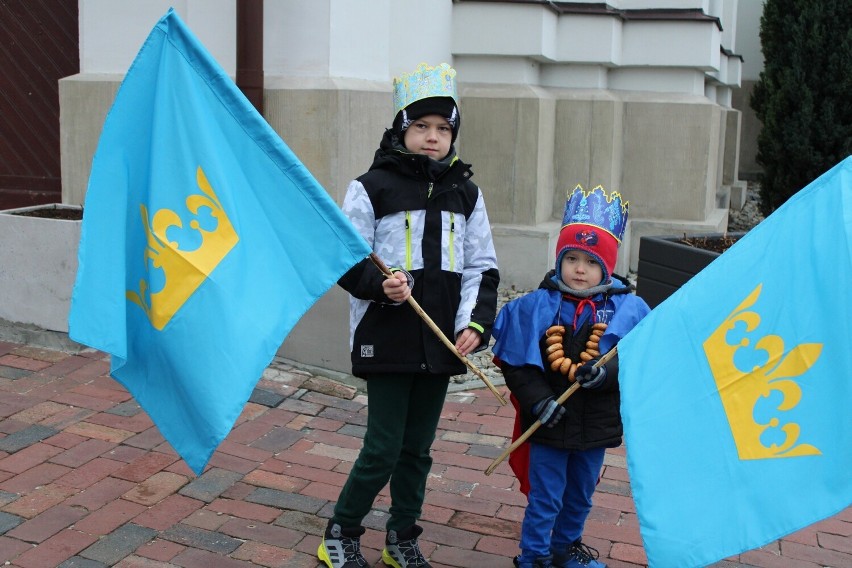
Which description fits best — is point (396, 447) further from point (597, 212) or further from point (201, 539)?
point (597, 212)

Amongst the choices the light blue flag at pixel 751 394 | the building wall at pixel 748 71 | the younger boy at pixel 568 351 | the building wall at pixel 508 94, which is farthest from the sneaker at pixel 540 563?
the building wall at pixel 748 71

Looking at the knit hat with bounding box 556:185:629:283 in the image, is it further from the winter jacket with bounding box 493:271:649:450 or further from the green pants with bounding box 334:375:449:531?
the green pants with bounding box 334:375:449:531

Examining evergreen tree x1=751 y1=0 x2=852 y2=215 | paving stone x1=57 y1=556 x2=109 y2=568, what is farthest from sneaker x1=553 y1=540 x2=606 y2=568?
evergreen tree x1=751 y1=0 x2=852 y2=215

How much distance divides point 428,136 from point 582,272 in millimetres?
670

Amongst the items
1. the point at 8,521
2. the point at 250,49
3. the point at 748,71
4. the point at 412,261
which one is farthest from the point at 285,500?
the point at 748,71

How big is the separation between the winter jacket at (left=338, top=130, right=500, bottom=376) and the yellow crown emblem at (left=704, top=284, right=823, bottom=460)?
2.60ft

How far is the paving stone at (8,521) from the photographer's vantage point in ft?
11.7

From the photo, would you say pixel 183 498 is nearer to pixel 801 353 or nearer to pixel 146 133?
pixel 146 133

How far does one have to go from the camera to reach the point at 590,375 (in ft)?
10.4

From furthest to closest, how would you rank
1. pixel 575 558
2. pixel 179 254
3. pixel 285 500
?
pixel 285 500 → pixel 575 558 → pixel 179 254

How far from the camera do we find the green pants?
3.28 metres

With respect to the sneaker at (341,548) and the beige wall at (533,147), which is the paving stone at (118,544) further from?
the beige wall at (533,147)

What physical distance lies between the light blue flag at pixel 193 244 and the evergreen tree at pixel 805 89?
744cm

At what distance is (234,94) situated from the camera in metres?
3.07
